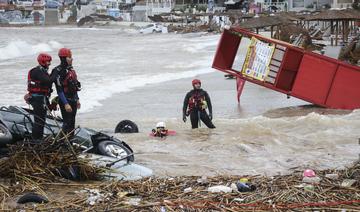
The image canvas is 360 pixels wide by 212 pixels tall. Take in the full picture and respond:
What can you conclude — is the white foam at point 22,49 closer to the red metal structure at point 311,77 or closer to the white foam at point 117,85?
the white foam at point 117,85

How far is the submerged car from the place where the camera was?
674 centimetres

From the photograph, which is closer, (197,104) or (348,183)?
(348,183)

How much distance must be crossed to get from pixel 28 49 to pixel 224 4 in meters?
60.1

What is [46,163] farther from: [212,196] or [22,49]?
[22,49]

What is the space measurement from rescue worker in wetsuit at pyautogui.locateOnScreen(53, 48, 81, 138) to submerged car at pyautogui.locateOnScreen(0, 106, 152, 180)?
529 mm

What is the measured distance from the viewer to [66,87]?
8.70 meters

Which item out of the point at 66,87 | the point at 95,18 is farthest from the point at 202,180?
the point at 95,18

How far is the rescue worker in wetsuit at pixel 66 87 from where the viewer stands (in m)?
8.55

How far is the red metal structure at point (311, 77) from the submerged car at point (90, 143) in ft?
29.0

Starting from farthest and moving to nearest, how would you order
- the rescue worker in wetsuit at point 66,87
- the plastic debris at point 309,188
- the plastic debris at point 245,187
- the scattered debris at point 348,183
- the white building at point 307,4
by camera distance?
the white building at point 307,4 → the rescue worker in wetsuit at point 66,87 → the plastic debris at point 245,187 → the scattered debris at point 348,183 → the plastic debris at point 309,188

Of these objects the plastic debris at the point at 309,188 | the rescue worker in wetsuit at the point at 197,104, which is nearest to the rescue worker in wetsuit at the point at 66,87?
the rescue worker in wetsuit at the point at 197,104

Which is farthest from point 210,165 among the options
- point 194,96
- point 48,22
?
point 48,22

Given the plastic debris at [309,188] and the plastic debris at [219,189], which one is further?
the plastic debris at [219,189]

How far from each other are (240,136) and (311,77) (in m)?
5.25
